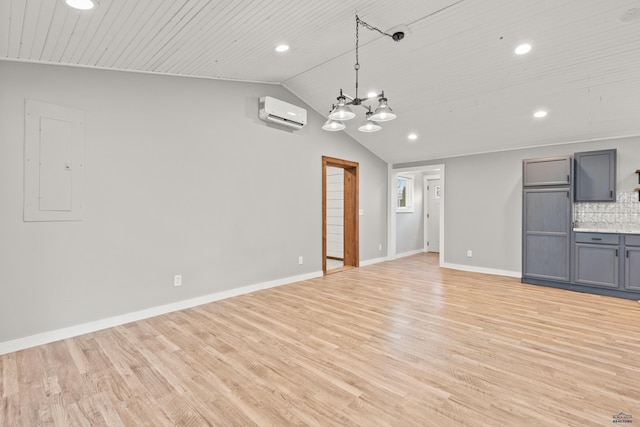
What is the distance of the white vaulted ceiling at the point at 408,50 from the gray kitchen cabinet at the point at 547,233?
104 centimetres

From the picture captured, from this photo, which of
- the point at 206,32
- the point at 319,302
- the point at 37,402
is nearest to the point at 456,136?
the point at 319,302

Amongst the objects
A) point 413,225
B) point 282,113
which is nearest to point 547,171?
point 413,225

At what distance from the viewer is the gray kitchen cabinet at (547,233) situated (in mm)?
4648

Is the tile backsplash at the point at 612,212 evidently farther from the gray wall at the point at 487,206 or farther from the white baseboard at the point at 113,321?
the white baseboard at the point at 113,321

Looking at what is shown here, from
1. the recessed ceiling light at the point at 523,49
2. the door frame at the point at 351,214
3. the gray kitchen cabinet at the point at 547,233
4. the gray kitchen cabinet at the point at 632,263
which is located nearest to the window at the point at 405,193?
the door frame at the point at 351,214

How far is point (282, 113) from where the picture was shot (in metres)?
4.64

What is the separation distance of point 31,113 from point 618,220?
24.2 feet

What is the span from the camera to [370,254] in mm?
6707

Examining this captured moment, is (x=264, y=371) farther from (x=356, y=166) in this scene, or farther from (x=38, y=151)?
(x=356, y=166)

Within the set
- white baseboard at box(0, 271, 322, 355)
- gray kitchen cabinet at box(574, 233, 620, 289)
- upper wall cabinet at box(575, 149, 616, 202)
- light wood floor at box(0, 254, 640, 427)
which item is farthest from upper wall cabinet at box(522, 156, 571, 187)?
white baseboard at box(0, 271, 322, 355)

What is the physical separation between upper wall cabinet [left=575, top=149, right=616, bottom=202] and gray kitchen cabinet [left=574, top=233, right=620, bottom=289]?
633 millimetres

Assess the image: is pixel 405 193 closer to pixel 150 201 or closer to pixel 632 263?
pixel 632 263

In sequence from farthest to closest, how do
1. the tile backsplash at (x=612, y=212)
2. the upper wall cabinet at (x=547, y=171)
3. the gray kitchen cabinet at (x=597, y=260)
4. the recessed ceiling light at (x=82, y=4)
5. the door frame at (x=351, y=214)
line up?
the door frame at (x=351, y=214)
the upper wall cabinet at (x=547, y=171)
the tile backsplash at (x=612, y=212)
the gray kitchen cabinet at (x=597, y=260)
the recessed ceiling light at (x=82, y=4)

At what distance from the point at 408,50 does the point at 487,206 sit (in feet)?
12.0
